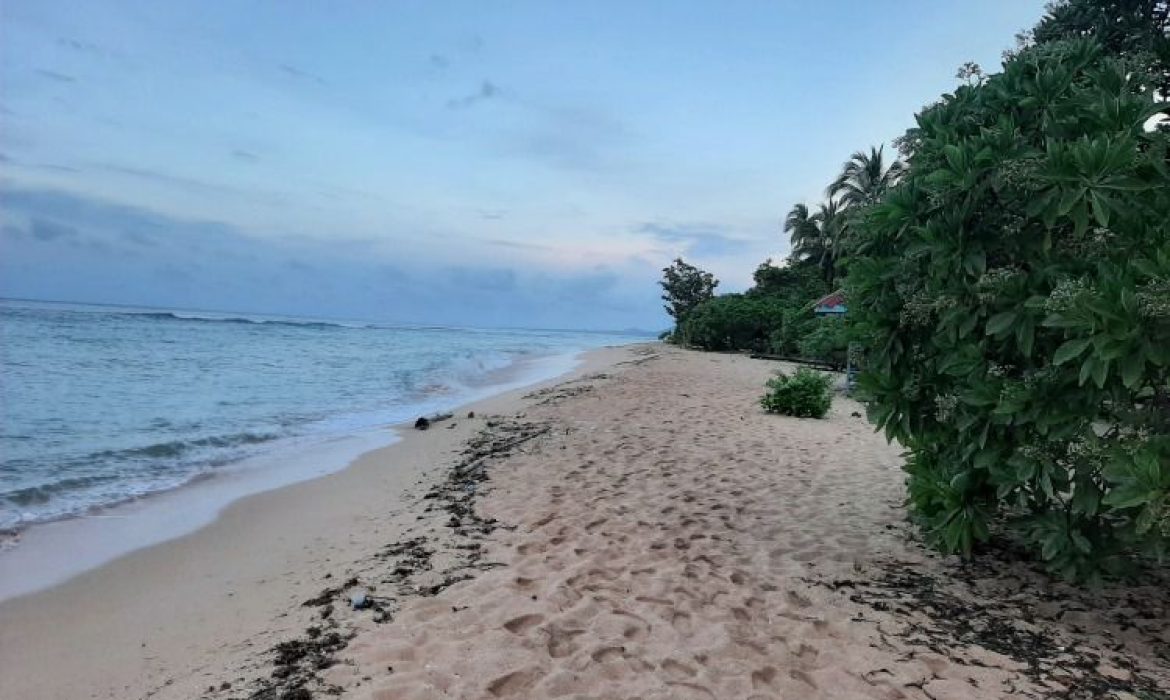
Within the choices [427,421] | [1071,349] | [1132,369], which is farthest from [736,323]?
[1132,369]

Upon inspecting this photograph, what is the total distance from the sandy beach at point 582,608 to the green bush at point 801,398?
16.3 ft

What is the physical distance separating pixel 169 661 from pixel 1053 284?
504cm

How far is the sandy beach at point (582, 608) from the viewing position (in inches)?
114

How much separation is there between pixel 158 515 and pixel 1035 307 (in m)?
7.32

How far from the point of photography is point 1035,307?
10.4 feet

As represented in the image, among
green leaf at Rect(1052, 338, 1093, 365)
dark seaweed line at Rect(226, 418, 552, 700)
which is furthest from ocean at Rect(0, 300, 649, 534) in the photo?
green leaf at Rect(1052, 338, 1093, 365)

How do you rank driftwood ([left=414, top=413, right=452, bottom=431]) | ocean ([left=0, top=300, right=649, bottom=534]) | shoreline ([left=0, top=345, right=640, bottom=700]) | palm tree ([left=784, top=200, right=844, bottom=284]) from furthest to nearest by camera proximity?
1. palm tree ([left=784, top=200, right=844, bottom=284])
2. driftwood ([left=414, top=413, right=452, bottom=431])
3. ocean ([left=0, top=300, right=649, bottom=534])
4. shoreline ([left=0, top=345, right=640, bottom=700])

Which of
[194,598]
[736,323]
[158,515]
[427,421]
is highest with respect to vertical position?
[736,323]

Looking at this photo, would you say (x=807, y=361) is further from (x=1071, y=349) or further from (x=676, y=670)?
(x=676, y=670)

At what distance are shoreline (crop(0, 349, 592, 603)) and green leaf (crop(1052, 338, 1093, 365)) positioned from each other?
20.9 feet

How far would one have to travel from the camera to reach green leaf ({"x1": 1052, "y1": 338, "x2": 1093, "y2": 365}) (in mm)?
2879

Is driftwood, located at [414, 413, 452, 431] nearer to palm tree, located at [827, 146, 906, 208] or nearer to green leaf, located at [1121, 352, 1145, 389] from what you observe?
green leaf, located at [1121, 352, 1145, 389]

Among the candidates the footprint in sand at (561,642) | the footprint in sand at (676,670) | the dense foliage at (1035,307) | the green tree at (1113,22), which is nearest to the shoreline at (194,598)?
the footprint in sand at (561,642)

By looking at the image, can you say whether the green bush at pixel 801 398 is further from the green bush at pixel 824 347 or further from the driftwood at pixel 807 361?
the driftwood at pixel 807 361
